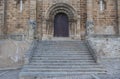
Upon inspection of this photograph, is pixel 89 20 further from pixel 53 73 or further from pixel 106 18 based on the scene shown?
pixel 53 73

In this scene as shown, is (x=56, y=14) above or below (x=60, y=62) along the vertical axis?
above

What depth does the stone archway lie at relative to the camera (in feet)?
64.7

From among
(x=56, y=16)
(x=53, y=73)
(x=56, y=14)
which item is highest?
(x=56, y=14)

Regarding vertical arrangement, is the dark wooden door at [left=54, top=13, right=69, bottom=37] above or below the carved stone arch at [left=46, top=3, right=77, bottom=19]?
below

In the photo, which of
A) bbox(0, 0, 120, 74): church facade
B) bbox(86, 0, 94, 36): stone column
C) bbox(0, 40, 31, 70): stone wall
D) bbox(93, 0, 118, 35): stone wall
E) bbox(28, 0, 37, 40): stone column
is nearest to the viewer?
bbox(0, 40, 31, 70): stone wall

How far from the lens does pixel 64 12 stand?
794 inches

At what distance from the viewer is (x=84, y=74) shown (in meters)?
11.8

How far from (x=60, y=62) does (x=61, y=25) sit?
7539mm

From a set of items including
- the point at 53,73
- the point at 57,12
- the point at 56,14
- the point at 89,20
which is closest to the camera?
the point at 53,73

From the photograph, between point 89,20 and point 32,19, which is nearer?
point 89,20

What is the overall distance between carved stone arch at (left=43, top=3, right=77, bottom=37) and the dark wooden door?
0.43 m

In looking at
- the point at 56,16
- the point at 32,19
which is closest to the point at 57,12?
the point at 56,16

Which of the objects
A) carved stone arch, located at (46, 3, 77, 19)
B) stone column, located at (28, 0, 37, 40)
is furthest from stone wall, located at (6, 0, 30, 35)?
carved stone arch, located at (46, 3, 77, 19)

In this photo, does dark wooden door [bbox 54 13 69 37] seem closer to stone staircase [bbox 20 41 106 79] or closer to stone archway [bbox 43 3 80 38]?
stone archway [bbox 43 3 80 38]
